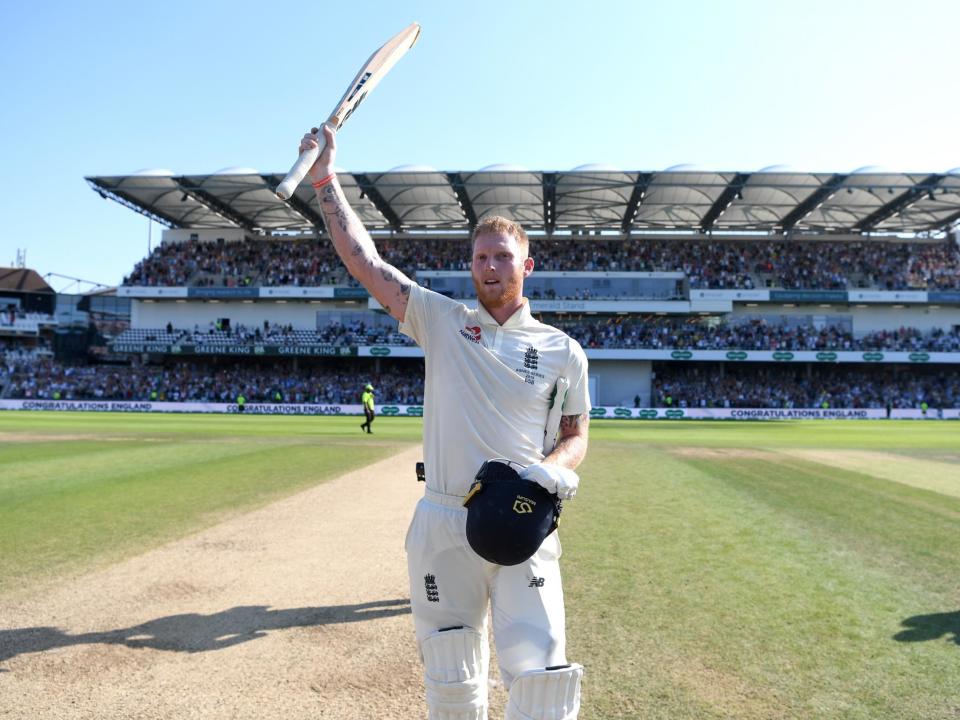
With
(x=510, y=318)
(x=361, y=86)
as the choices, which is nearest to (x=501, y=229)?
(x=510, y=318)

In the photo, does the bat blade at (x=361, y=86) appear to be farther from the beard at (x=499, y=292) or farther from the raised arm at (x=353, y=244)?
the beard at (x=499, y=292)

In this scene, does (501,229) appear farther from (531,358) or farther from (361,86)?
(361,86)

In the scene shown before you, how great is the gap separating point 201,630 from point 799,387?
53.8m

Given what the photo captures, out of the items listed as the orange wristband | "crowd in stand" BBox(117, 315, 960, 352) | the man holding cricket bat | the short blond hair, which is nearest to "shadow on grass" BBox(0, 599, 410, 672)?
the man holding cricket bat

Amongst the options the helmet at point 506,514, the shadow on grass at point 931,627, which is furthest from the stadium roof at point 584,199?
the helmet at point 506,514

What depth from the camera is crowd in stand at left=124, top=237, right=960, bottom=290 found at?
5675cm

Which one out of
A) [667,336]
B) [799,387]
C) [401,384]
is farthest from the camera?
[667,336]

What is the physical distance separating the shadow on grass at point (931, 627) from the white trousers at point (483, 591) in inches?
148

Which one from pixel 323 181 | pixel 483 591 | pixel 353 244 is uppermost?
pixel 323 181

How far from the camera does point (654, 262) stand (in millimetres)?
58125

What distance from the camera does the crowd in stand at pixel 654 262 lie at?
56.8 metres

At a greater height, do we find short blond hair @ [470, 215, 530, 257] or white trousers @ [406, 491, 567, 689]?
short blond hair @ [470, 215, 530, 257]

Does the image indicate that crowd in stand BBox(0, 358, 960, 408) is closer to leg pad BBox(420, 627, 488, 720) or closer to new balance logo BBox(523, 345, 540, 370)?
new balance logo BBox(523, 345, 540, 370)

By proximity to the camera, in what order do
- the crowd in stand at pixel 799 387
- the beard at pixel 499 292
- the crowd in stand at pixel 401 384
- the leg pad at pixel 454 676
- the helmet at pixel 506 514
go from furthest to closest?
1. the crowd in stand at pixel 799 387
2. the crowd in stand at pixel 401 384
3. the beard at pixel 499 292
4. the leg pad at pixel 454 676
5. the helmet at pixel 506 514
